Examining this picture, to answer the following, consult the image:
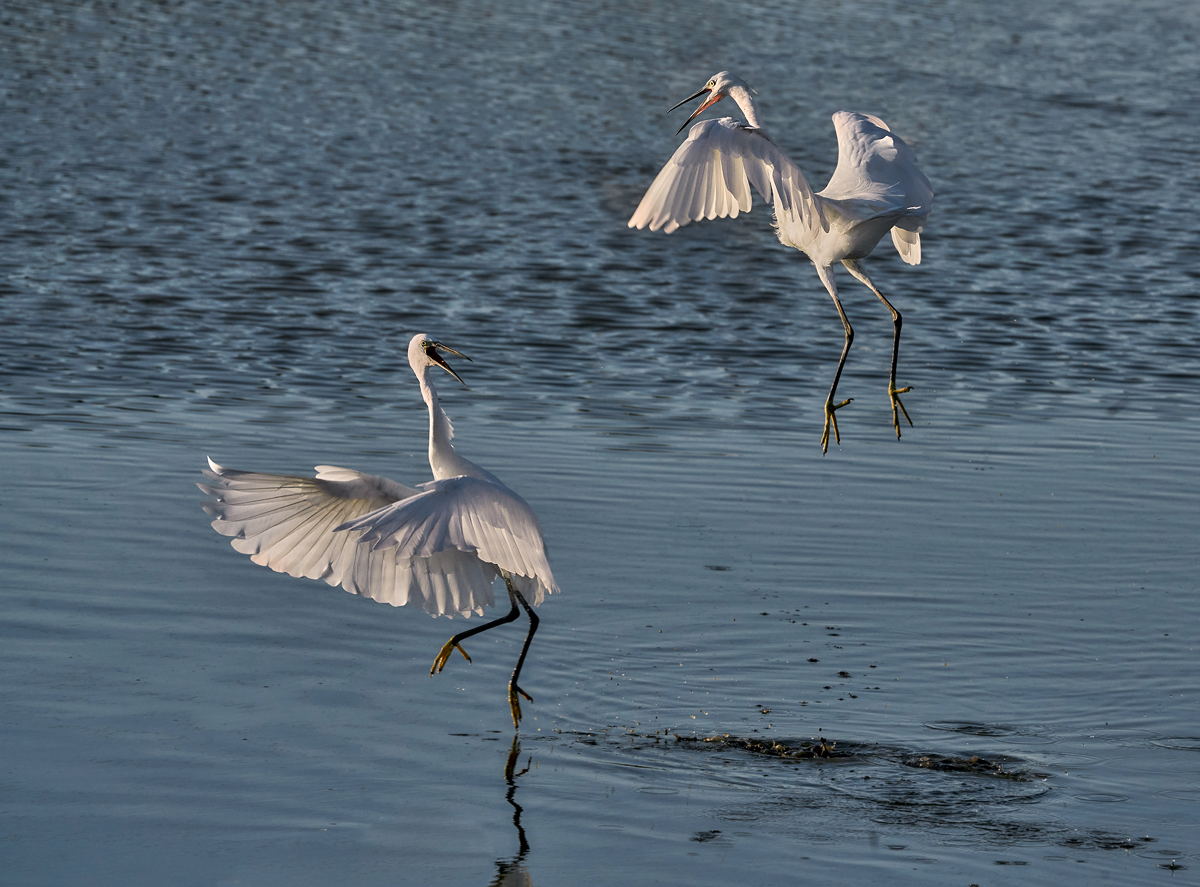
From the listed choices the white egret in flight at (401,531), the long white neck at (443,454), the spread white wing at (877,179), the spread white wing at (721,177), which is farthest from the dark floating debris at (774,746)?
the spread white wing at (877,179)

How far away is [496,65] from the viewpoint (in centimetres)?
2619

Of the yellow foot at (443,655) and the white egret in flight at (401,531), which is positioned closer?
the white egret in flight at (401,531)

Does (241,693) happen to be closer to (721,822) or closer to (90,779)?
(90,779)

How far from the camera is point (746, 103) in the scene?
894 centimetres

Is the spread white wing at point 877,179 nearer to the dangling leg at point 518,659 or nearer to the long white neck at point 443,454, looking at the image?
the long white neck at point 443,454

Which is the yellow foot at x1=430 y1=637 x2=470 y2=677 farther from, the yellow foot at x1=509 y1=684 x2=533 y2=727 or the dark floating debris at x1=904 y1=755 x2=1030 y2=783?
the dark floating debris at x1=904 y1=755 x2=1030 y2=783

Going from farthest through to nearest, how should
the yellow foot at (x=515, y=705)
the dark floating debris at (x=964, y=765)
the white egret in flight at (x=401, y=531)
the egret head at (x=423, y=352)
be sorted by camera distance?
the egret head at (x=423, y=352) → the yellow foot at (x=515, y=705) → the dark floating debris at (x=964, y=765) → the white egret in flight at (x=401, y=531)

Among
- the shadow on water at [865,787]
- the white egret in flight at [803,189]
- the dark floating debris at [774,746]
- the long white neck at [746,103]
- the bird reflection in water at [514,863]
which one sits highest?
the long white neck at [746,103]

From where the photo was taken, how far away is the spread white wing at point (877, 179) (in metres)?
8.76

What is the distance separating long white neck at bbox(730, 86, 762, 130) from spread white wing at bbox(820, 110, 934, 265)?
0.52 meters

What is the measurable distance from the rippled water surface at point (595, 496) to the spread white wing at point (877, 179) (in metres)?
1.95

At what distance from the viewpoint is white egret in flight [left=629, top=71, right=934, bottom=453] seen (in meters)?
7.98

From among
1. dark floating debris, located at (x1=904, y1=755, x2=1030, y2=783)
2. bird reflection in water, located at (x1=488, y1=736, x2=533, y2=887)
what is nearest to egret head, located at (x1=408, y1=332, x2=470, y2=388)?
bird reflection in water, located at (x1=488, y1=736, x2=533, y2=887)

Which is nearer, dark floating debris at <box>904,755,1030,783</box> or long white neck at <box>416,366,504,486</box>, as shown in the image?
dark floating debris at <box>904,755,1030,783</box>
